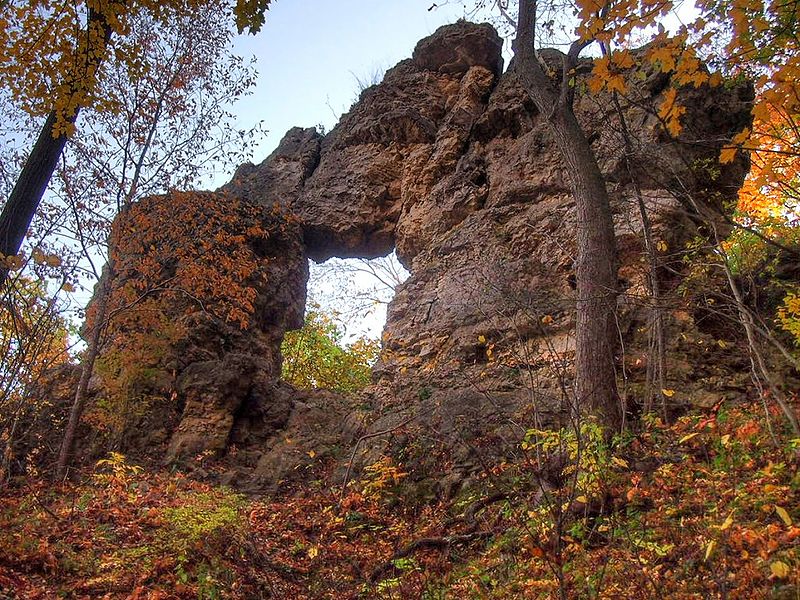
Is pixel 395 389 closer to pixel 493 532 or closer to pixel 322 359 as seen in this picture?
pixel 493 532

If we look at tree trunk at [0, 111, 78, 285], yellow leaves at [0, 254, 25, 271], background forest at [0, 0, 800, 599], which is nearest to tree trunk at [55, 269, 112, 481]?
→ background forest at [0, 0, 800, 599]

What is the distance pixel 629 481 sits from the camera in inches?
193

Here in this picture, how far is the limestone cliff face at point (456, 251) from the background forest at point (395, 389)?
0.10 m

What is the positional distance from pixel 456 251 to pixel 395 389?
2954mm

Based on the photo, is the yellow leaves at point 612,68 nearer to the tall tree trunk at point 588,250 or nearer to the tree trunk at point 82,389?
the tall tree trunk at point 588,250

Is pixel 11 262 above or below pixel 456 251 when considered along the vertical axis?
below

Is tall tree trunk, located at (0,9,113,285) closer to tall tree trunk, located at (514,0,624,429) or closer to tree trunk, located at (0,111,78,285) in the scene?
tree trunk, located at (0,111,78,285)

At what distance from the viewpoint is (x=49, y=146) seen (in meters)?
4.62

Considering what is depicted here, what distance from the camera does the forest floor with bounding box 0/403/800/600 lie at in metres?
3.52

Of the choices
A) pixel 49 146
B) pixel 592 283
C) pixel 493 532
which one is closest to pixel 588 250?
pixel 592 283

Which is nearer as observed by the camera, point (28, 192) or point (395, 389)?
point (28, 192)

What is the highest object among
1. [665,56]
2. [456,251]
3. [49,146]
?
[456,251]

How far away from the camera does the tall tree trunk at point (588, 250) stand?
5.84 m

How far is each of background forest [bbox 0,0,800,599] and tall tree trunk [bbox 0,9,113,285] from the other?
2cm
